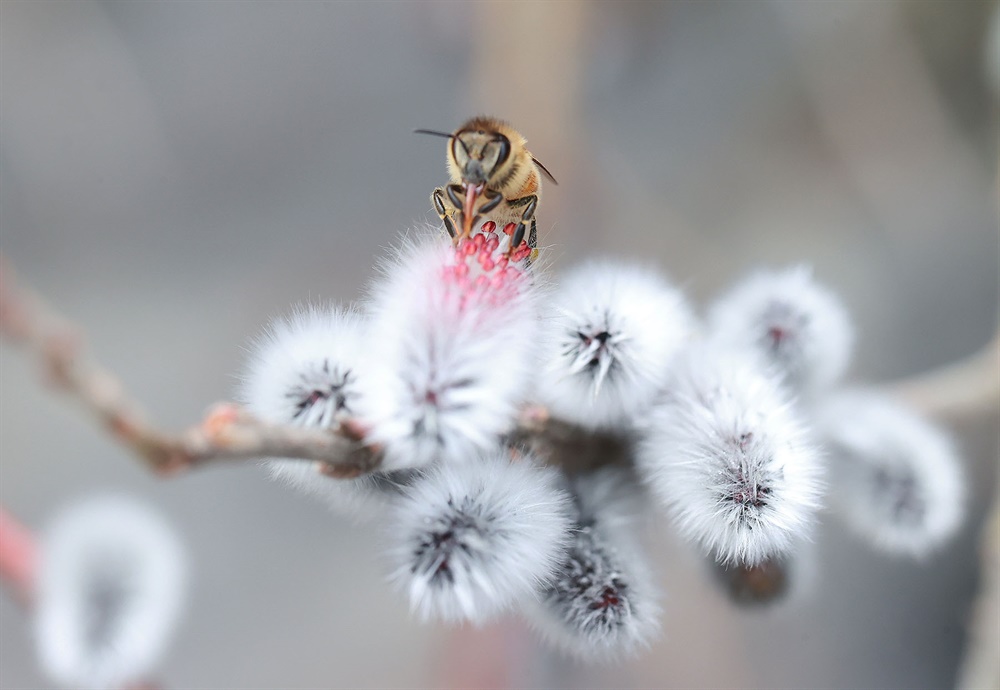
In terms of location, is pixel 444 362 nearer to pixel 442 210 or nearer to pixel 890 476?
pixel 442 210

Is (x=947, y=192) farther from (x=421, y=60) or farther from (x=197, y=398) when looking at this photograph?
A: (x=197, y=398)

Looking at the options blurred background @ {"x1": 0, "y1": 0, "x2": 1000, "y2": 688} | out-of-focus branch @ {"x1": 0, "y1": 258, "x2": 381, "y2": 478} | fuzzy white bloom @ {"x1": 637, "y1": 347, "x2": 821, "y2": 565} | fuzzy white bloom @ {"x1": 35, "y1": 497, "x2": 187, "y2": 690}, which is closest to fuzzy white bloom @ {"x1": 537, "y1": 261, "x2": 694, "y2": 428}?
Answer: fuzzy white bloom @ {"x1": 637, "y1": 347, "x2": 821, "y2": 565}

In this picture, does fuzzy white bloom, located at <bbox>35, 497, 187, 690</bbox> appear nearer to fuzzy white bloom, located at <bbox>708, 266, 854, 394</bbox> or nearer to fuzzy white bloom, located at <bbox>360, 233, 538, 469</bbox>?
fuzzy white bloom, located at <bbox>360, 233, 538, 469</bbox>

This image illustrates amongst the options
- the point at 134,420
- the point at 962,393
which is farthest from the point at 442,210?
the point at 962,393

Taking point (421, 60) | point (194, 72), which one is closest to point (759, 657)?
point (421, 60)

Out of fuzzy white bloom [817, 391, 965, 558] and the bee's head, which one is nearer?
the bee's head
